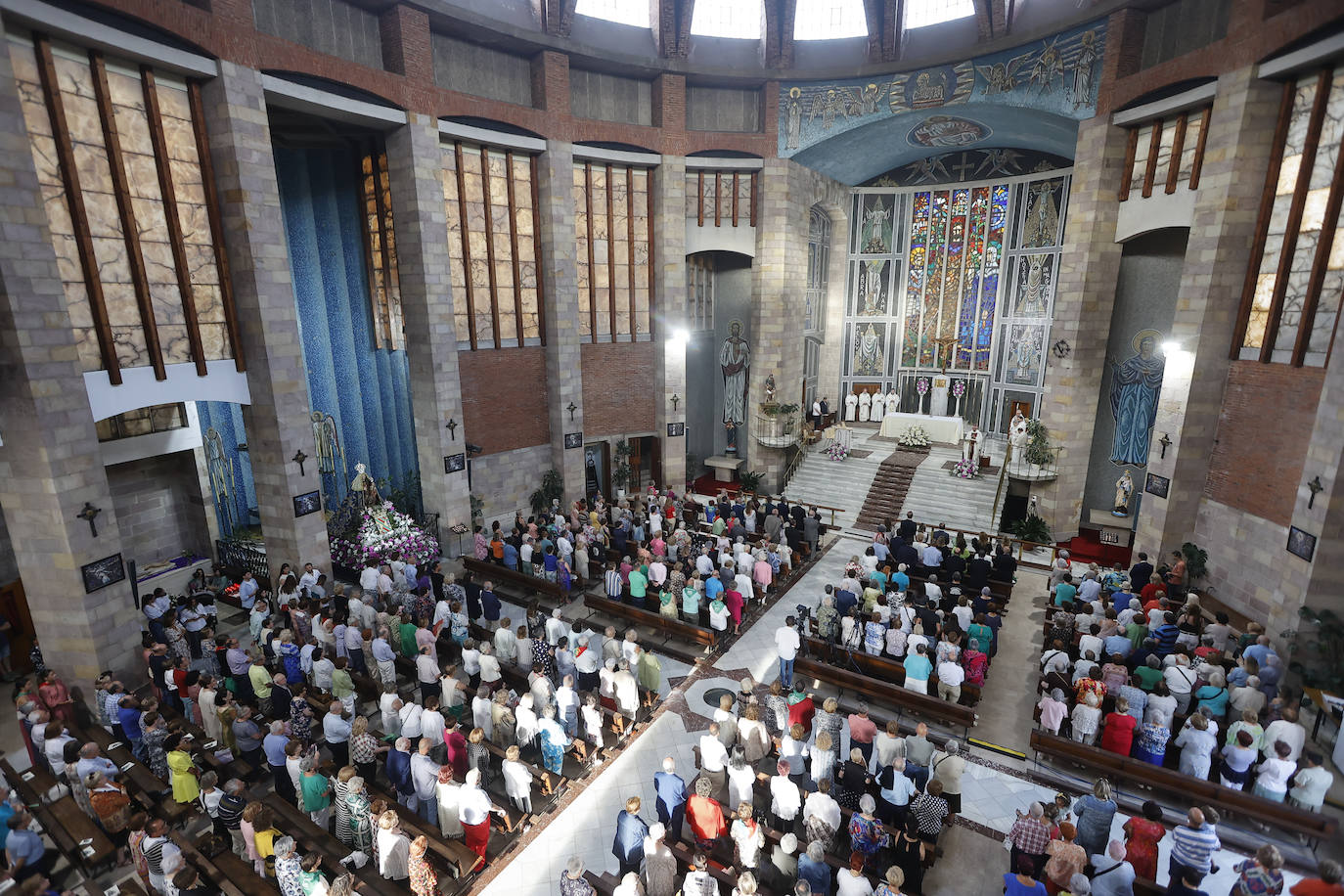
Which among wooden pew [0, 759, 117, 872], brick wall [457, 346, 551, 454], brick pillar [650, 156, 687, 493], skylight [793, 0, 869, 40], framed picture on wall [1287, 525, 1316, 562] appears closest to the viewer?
wooden pew [0, 759, 117, 872]

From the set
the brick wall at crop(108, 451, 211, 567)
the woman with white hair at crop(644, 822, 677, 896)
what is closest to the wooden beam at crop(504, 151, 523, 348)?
the brick wall at crop(108, 451, 211, 567)

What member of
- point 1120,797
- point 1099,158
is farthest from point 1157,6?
point 1120,797

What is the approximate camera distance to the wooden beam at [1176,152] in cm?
1343

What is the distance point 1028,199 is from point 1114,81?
7.51 metres

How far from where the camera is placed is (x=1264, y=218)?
12.0 meters

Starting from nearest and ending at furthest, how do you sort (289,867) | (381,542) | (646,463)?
(289,867) → (381,542) → (646,463)

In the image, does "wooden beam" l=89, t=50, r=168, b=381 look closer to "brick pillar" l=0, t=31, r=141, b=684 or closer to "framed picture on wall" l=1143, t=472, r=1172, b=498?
"brick pillar" l=0, t=31, r=141, b=684

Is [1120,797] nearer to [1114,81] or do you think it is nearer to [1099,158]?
[1099,158]

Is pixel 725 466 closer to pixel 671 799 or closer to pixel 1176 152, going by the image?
pixel 1176 152

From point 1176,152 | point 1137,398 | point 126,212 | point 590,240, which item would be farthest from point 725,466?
point 126,212

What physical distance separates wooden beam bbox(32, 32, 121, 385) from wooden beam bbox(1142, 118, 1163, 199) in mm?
20390

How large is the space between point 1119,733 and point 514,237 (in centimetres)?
1623

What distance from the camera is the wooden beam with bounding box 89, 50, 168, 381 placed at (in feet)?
33.0

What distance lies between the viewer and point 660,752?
8.89 meters
